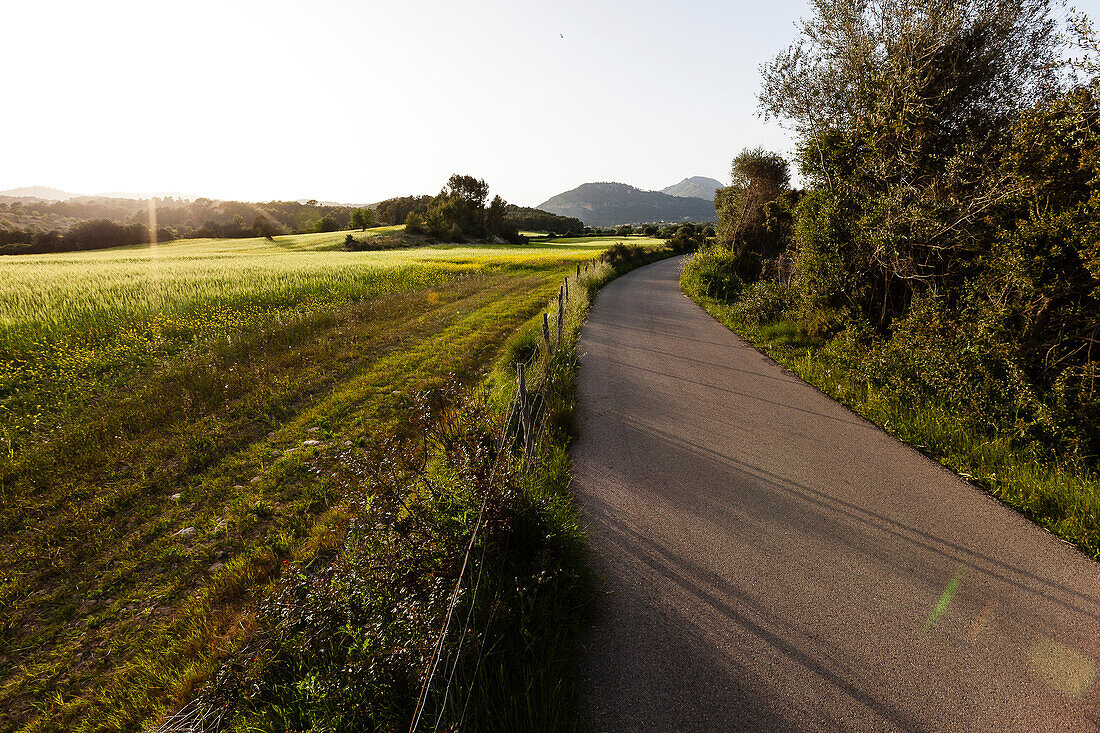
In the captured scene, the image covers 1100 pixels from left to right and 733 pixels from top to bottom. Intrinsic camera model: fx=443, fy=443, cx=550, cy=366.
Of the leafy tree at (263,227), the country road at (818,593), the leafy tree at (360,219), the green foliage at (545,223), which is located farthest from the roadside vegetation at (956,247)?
the green foliage at (545,223)

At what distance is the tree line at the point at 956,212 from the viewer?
5.52 m

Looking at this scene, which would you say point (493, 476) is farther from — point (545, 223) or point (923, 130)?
point (545, 223)

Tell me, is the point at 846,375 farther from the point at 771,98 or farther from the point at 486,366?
the point at 771,98

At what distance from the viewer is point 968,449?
18.9ft

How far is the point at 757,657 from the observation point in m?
3.23

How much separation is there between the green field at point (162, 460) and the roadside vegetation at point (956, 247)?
788cm

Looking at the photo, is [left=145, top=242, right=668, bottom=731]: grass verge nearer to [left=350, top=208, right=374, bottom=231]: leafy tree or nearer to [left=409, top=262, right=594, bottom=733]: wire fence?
[left=409, top=262, right=594, bottom=733]: wire fence

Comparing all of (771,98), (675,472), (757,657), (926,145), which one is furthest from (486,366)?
(771,98)

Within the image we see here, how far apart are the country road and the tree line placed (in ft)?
5.54

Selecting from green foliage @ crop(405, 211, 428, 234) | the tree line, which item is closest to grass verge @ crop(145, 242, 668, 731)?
the tree line

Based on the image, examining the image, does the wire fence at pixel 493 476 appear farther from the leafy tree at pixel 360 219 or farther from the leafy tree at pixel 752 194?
the leafy tree at pixel 360 219

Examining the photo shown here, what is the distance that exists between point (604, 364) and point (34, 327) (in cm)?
1402

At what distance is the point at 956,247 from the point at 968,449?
3.58m

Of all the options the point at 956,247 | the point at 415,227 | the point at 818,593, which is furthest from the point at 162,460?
the point at 415,227
